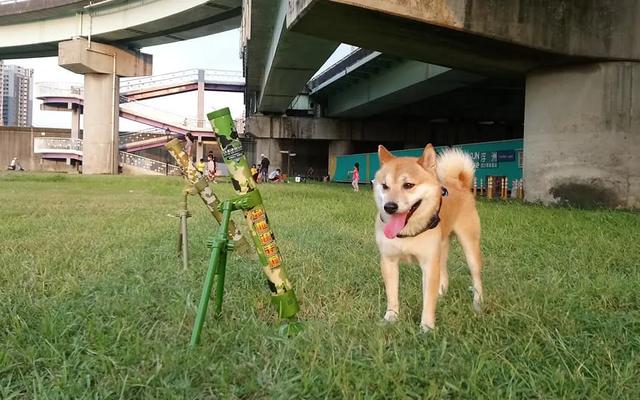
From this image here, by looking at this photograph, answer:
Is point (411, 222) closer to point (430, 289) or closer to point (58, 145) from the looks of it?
point (430, 289)

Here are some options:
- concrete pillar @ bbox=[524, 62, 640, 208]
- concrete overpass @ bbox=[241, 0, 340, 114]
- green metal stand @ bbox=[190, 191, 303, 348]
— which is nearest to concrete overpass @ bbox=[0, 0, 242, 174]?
concrete overpass @ bbox=[241, 0, 340, 114]

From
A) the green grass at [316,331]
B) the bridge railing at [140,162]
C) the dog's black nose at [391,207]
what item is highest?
the bridge railing at [140,162]

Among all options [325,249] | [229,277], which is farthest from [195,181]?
[325,249]

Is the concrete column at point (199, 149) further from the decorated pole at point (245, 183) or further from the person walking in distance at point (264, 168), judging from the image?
the decorated pole at point (245, 183)

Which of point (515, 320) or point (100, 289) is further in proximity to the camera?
point (100, 289)

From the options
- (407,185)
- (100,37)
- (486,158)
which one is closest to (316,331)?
(407,185)

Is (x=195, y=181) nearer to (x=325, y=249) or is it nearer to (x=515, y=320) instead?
(x=325, y=249)

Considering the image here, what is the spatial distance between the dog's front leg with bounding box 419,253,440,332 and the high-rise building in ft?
300

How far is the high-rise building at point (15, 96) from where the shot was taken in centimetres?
8150

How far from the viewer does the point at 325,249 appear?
5898 mm

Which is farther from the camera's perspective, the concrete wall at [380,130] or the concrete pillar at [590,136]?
the concrete wall at [380,130]

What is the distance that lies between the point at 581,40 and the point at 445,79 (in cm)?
780

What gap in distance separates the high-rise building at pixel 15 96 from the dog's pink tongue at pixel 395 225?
91297mm

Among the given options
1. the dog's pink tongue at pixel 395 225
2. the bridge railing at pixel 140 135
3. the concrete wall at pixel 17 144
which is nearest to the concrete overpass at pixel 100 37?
the concrete wall at pixel 17 144
